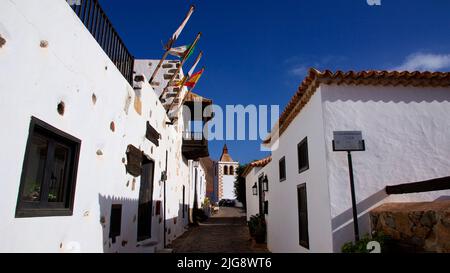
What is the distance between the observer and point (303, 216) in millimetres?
6332

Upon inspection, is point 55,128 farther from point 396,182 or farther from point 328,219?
point 396,182

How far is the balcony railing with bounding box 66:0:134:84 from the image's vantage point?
4.45m

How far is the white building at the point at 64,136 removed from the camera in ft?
9.12

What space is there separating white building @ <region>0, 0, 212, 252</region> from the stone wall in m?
4.11

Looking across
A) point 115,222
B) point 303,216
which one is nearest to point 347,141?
point 303,216

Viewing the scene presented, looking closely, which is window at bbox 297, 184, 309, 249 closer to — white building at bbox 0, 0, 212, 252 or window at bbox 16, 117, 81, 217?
white building at bbox 0, 0, 212, 252

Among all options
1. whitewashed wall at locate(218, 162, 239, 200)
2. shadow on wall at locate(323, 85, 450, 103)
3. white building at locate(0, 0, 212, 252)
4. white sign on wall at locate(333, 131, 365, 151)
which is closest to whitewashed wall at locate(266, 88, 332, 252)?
shadow on wall at locate(323, 85, 450, 103)

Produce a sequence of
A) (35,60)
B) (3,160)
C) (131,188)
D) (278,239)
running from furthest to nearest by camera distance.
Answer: (278,239) → (131,188) → (35,60) → (3,160)

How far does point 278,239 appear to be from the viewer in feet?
27.6

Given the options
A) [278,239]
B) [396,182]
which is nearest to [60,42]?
[396,182]

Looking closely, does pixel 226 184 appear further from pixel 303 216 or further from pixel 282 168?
pixel 303 216

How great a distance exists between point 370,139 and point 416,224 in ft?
5.40

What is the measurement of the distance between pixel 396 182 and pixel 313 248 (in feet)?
5.91

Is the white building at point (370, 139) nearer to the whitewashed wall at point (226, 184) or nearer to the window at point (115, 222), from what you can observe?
the window at point (115, 222)
